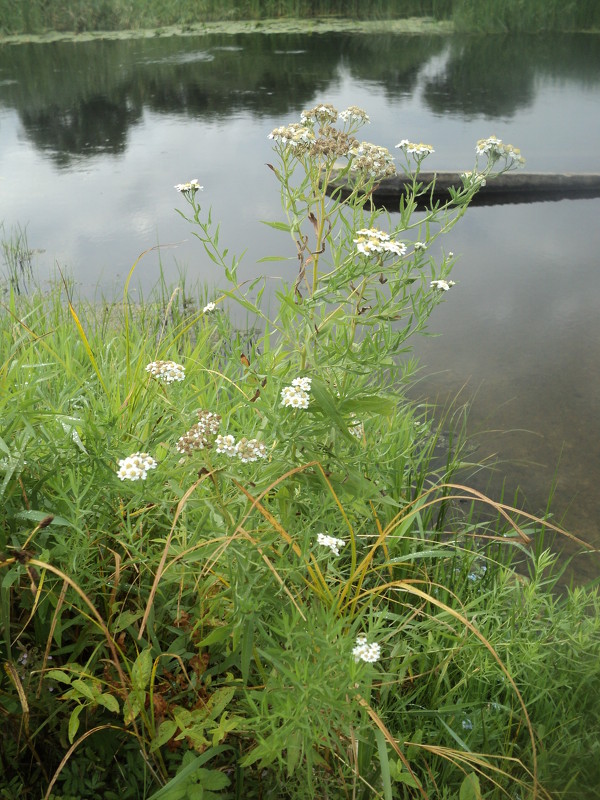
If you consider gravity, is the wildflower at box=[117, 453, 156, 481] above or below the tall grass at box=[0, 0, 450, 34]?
below

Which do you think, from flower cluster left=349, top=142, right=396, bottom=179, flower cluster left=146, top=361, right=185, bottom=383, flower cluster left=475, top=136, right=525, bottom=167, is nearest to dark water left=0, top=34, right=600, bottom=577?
flower cluster left=475, top=136, right=525, bottom=167

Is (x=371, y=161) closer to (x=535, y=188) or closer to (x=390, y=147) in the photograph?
(x=535, y=188)

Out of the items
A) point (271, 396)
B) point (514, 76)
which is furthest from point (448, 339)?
point (514, 76)

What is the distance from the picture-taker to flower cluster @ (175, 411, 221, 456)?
132 centimetres

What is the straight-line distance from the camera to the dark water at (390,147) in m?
3.46

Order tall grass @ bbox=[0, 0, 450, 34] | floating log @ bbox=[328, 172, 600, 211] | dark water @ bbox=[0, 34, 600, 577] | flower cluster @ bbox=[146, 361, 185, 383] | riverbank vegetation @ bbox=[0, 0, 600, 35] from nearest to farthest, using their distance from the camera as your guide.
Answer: flower cluster @ bbox=[146, 361, 185, 383] < dark water @ bbox=[0, 34, 600, 577] < floating log @ bbox=[328, 172, 600, 211] < riverbank vegetation @ bbox=[0, 0, 600, 35] < tall grass @ bbox=[0, 0, 450, 34]

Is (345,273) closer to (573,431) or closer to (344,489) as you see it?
(344,489)

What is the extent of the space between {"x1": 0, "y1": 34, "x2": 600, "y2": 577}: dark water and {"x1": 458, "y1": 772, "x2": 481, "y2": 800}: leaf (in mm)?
1227

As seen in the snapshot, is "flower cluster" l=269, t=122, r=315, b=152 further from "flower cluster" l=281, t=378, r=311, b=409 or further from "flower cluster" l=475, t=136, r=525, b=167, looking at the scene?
"flower cluster" l=281, t=378, r=311, b=409

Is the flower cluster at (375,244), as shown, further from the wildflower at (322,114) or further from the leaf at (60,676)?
the leaf at (60,676)

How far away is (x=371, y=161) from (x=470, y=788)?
4.53 ft

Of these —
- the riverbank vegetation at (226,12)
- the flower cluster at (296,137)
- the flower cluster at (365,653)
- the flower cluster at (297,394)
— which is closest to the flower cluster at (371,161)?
the flower cluster at (296,137)

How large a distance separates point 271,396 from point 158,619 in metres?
0.59

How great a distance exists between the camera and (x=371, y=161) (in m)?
1.70
